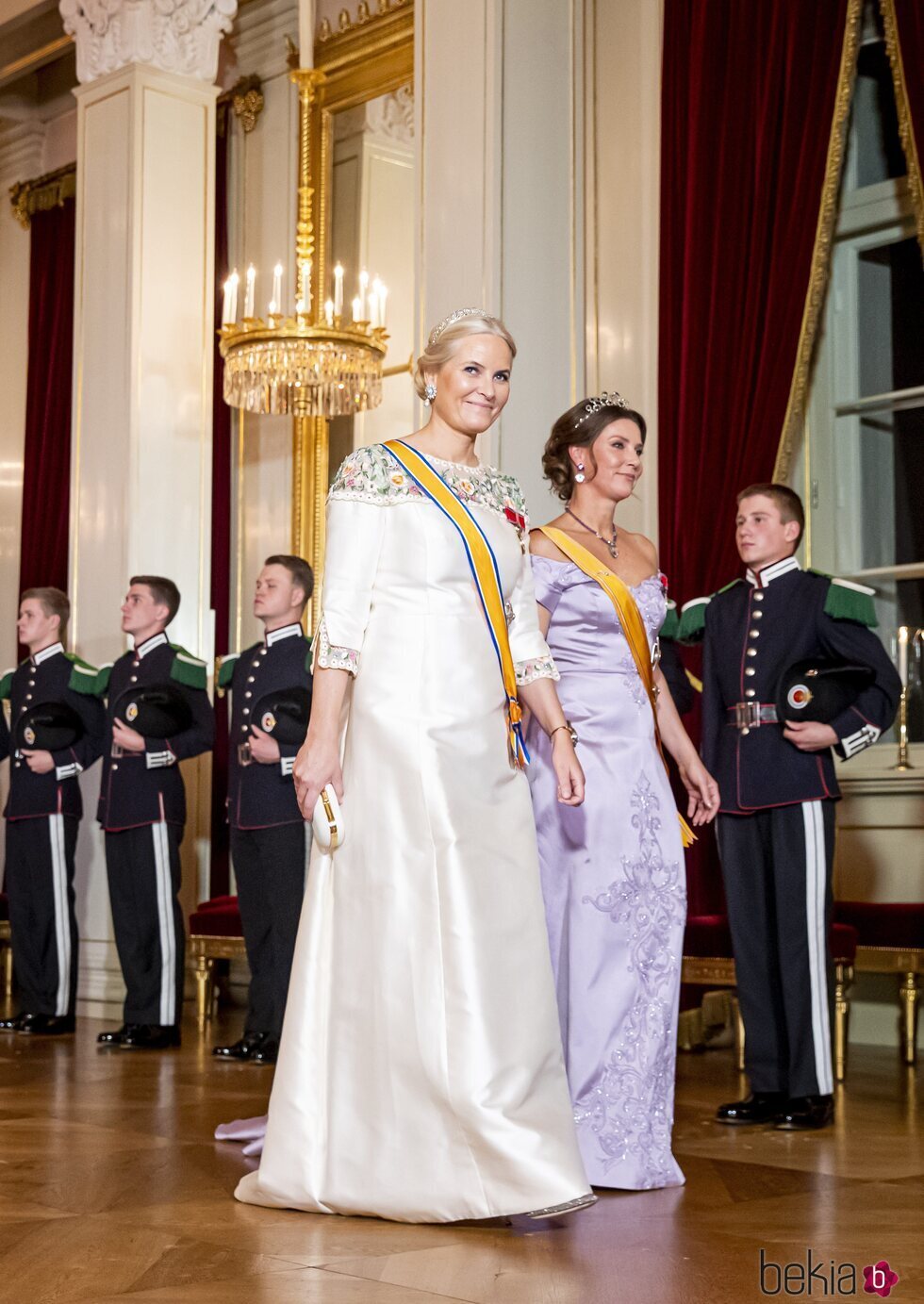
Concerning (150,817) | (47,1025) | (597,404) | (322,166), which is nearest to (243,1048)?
(150,817)

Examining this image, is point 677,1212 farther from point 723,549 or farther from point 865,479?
point 865,479

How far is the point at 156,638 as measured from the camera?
5.73m

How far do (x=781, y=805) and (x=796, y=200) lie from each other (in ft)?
7.09

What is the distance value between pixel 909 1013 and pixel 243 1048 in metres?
2.01

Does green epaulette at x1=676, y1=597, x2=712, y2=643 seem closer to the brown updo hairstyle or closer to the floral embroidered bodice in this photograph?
the brown updo hairstyle

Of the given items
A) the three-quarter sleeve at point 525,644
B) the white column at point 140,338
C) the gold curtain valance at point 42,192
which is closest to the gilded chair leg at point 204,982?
the white column at point 140,338

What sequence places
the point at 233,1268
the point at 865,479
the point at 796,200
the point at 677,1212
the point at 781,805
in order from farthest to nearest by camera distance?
1. the point at 865,479
2. the point at 796,200
3. the point at 781,805
4. the point at 677,1212
5. the point at 233,1268

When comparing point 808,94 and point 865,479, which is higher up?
→ point 808,94

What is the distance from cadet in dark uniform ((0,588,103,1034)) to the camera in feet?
19.8

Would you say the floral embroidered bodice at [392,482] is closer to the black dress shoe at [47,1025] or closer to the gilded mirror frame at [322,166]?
the black dress shoe at [47,1025]

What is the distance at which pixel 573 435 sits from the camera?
3580 mm

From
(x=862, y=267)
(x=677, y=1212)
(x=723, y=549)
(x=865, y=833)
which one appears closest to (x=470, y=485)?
(x=677, y=1212)

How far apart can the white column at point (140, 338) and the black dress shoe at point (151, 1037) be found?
1.05 m

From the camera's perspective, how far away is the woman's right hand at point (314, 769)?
2.80 m
